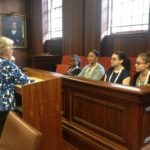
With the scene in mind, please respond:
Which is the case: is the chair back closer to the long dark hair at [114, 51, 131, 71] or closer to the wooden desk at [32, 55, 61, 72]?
the long dark hair at [114, 51, 131, 71]

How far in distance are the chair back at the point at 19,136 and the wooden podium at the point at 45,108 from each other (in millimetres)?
695

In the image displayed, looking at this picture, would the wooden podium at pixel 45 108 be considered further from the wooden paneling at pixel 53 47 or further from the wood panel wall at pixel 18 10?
the wood panel wall at pixel 18 10

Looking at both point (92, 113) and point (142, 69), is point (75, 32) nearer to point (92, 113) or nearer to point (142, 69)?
point (142, 69)

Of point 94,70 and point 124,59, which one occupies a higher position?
point 124,59

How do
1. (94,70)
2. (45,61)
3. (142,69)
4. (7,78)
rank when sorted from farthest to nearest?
(45,61), (94,70), (142,69), (7,78)

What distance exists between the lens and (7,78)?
7.32 feet

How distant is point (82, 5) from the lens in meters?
5.20

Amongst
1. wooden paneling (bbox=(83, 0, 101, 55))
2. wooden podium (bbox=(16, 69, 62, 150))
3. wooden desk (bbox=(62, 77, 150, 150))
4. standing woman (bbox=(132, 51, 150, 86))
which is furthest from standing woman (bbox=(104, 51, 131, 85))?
wooden paneling (bbox=(83, 0, 101, 55))

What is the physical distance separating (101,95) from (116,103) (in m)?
0.21

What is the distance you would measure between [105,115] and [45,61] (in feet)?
12.1

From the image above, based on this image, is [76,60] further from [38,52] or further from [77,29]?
[38,52]

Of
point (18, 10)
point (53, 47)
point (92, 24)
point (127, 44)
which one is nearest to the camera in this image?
point (127, 44)

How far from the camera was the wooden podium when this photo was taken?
2199mm

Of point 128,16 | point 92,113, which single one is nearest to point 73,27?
point 128,16
